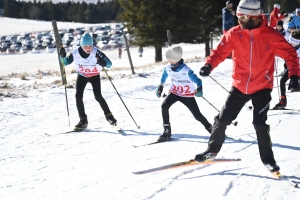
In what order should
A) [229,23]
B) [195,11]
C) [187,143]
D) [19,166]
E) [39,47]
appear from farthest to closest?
1. [39,47]
2. [195,11]
3. [229,23]
4. [187,143]
5. [19,166]

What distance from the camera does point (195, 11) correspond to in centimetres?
2498

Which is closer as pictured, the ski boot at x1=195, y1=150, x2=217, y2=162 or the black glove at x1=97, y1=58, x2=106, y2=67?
the ski boot at x1=195, y1=150, x2=217, y2=162

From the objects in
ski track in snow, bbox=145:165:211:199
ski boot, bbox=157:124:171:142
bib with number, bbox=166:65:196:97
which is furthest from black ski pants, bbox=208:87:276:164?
ski boot, bbox=157:124:171:142

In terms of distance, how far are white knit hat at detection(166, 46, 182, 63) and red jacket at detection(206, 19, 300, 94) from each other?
157cm

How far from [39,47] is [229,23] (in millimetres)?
40041

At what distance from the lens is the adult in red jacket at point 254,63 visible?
14.0ft

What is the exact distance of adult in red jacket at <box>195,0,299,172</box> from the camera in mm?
4266

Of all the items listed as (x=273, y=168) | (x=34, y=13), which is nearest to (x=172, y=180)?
(x=273, y=168)

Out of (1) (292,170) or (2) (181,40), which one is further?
(2) (181,40)

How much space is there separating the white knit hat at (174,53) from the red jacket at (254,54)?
5.15 ft

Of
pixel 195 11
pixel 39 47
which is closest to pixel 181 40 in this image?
pixel 195 11

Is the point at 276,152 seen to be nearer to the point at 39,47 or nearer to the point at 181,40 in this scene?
the point at 181,40

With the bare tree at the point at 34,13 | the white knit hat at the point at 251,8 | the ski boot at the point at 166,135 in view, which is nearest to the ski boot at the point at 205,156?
the ski boot at the point at 166,135

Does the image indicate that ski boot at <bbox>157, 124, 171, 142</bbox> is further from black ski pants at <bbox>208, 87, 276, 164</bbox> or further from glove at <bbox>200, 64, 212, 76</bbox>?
glove at <bbox>200, 64, 212, 76</bbox>
